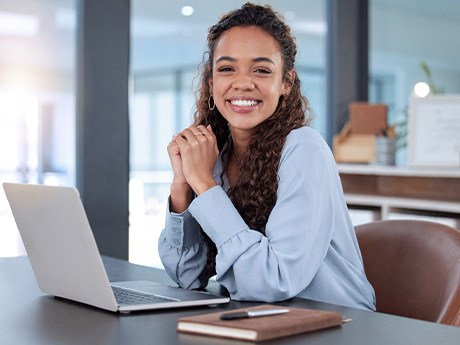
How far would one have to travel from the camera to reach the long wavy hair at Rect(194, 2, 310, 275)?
1.83 metres

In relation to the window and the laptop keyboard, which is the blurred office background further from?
the laptop keyboard

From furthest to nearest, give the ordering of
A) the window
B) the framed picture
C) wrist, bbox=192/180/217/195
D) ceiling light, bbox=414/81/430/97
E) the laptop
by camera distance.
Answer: ceiling light, bbox=414/81/430/97 → the framed picture → the window → wrist, bbox=192/180/217/195 → the laptop

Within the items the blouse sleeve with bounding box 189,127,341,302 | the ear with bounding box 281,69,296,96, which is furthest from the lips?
the blouse sleeve with bounding box 189,127,341,302

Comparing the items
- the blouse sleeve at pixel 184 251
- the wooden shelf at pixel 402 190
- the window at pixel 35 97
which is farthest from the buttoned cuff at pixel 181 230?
the wooden shelf at pixel 402 190

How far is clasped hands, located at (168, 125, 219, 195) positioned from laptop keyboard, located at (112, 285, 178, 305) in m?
0.28

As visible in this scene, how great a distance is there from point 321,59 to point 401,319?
3.23 meters

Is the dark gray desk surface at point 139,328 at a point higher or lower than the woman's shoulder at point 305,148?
lower

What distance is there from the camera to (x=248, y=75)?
1907 millimetres

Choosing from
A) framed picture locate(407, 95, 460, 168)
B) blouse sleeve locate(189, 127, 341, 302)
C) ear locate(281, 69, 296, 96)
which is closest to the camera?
blouse sleeve locate(189, 127, 341, 302)

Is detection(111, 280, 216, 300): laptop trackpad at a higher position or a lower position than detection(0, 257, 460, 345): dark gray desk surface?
higher

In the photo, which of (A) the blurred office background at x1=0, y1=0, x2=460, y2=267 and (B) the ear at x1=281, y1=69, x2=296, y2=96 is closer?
(B) the ear at x1=281, y1=69, x2=296, y2=96

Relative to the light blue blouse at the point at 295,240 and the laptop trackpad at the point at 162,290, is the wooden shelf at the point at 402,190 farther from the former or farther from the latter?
the laptop trackpad at the point at 162,290

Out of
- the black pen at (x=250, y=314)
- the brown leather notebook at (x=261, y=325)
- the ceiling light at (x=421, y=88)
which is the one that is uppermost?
the ceiling light at (x=421, y=88)

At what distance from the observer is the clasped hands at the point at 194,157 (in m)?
1.77
